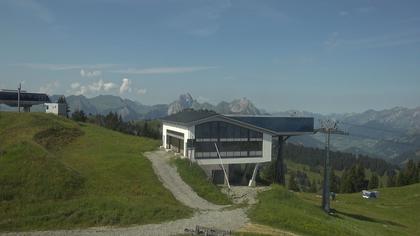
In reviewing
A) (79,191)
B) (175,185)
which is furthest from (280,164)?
(79,191)

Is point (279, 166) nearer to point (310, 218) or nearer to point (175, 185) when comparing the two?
point (175, 185)

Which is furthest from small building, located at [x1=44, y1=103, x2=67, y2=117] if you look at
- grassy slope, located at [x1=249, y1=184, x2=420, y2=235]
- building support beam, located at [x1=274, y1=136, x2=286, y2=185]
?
grassy slope, located at [x1=249, y1=184, x2=420, y2=235]

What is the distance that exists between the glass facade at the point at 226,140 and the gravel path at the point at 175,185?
4970 millimetres

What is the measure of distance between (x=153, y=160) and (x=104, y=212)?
2042 centimetres

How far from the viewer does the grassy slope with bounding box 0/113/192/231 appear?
3114 cm

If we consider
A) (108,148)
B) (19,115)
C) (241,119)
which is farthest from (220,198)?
(19,115)

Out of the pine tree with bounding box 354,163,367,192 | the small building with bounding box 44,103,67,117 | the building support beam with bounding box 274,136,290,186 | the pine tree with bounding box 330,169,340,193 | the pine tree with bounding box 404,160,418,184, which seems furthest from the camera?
the pine tree with bounding box 330,169,340,193

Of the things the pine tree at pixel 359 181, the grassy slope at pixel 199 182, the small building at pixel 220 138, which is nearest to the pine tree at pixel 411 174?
the pine tree at pixel 359 181

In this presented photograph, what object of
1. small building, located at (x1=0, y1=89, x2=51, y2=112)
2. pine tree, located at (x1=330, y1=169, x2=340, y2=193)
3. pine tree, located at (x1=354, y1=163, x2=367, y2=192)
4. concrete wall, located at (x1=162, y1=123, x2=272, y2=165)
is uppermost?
small building, located at (x1=0, y1=89, x2=51, y2=112)

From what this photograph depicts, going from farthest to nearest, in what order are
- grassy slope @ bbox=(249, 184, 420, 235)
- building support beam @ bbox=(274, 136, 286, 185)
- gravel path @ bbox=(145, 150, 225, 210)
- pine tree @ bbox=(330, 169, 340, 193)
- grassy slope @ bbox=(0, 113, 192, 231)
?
pine tree @ bbox=(330, 169, 340, 193), building support beam @ bbox=(274, 136, 286, 185), gravel path @ bbox=(145, 150, 225, 210), grassy slope @ bbox=(249, 184, 420, 235), grassy slope @ bbox=(0, 113, 192, 231)

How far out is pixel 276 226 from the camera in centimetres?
3325

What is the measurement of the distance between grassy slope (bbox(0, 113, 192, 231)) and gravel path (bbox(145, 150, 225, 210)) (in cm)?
97

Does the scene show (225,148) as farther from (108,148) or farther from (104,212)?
(104,212)

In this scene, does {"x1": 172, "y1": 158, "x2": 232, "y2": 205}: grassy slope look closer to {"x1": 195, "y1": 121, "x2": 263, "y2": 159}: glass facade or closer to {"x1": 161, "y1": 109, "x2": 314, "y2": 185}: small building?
{"x1": 161, "y1": 109, "x2": 314, "y2": 185}: small building
